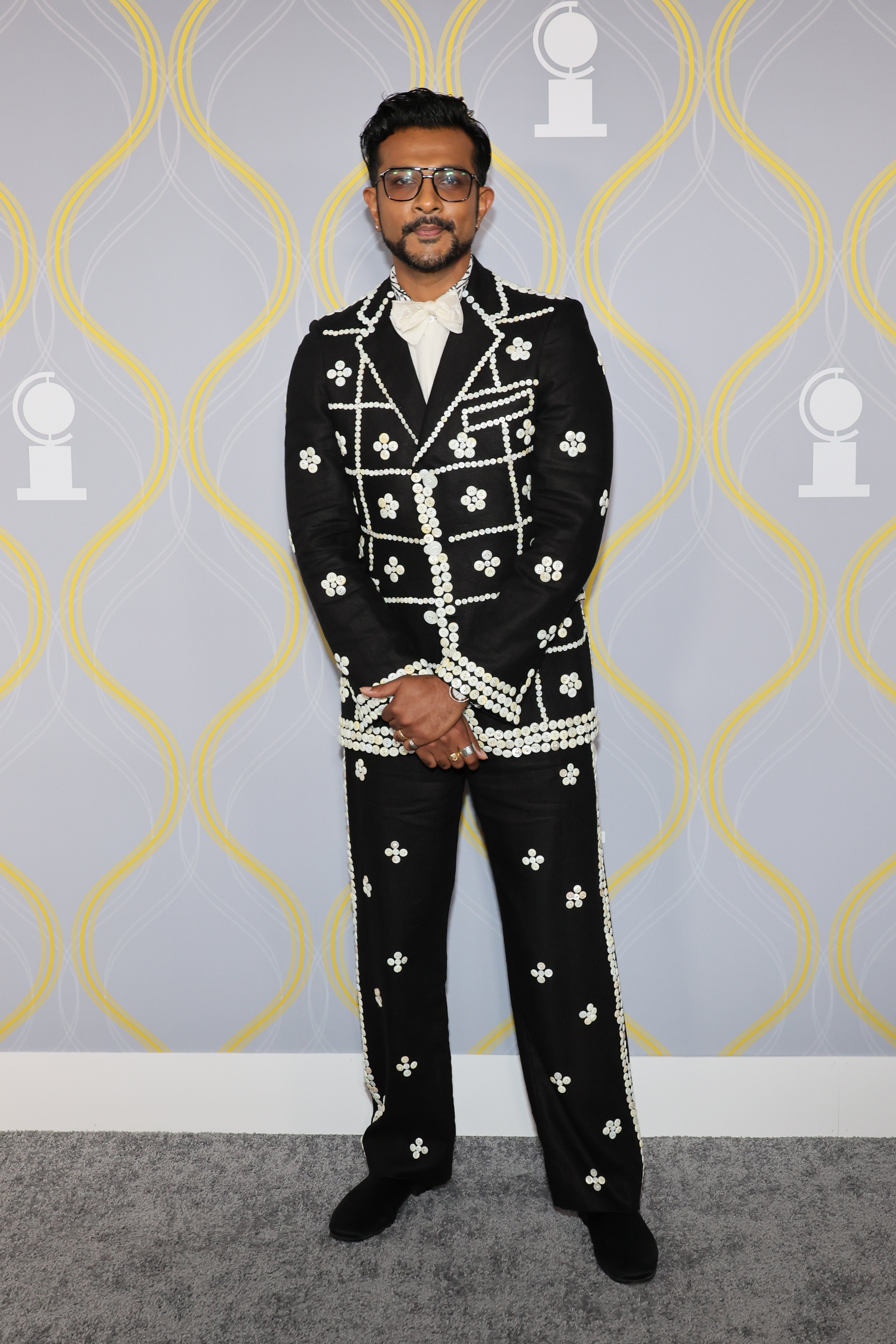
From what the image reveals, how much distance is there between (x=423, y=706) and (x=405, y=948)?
1.55 ft

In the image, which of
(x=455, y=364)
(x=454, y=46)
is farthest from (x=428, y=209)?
(x=454, y=46)

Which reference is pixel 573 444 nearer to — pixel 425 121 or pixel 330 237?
pixel 425 121

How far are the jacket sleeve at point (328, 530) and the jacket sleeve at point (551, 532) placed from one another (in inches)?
5.2

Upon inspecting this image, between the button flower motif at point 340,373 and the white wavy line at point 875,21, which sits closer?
the button flower motif at point 340,373

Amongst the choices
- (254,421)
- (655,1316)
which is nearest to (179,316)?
(254,421)

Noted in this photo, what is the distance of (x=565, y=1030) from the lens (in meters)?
1.78

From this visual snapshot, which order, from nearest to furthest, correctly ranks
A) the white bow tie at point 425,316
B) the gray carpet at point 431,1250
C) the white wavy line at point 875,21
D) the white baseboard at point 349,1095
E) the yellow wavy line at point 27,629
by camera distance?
the gray carpet at point 431,1250, the white bow tie at point 425,316, the white wavy line at point 875,21, the yellow wavy line at point 27,629, the white baseboard at point 349,1095

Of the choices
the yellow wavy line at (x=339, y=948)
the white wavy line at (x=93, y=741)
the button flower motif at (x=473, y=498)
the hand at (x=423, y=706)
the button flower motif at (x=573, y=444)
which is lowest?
the yellow wavy line at (x=339, y=948)

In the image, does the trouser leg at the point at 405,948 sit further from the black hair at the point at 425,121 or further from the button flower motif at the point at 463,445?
the black hair at the point at 425,121

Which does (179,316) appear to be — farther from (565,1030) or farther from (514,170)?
(565,1030)

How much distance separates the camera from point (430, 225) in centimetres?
165

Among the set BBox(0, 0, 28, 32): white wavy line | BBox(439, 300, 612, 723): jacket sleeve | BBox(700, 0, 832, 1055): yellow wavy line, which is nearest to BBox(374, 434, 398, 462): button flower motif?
BBox(439, 300, 612, 723): jacket sleeve

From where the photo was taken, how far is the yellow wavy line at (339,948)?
84.0 inches

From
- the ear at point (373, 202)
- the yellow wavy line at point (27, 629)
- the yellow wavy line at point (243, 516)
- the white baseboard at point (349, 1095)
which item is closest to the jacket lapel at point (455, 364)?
the ear at point (373, 202)
